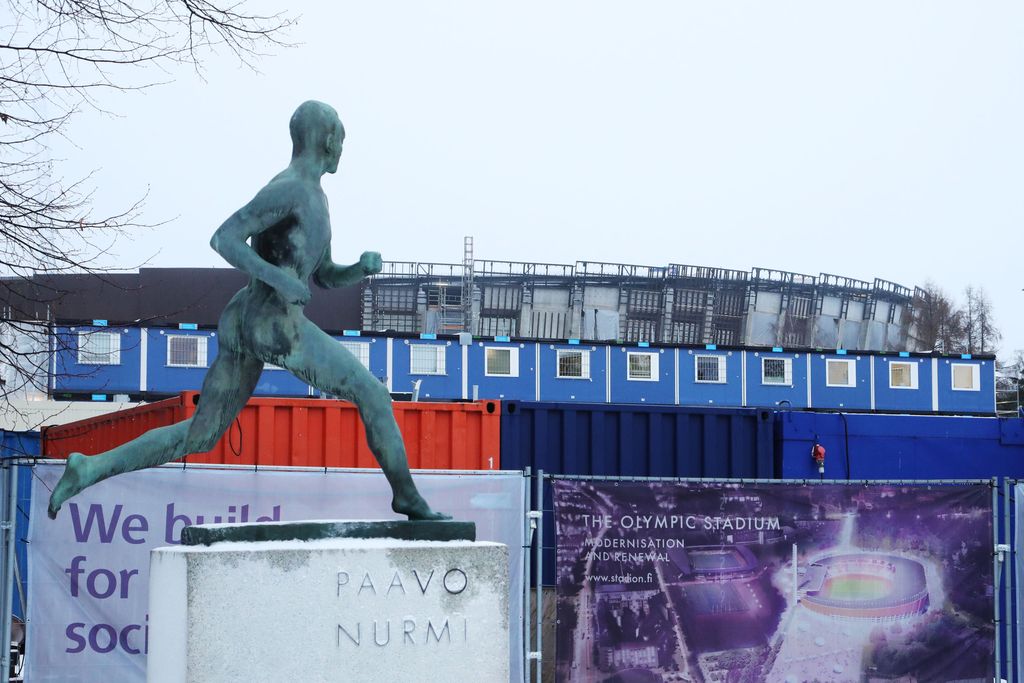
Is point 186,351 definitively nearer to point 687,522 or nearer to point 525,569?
point 525,569

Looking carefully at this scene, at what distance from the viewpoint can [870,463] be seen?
19.1 meters

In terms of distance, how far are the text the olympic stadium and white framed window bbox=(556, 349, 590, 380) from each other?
19803mm

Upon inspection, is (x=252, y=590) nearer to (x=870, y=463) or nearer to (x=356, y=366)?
(x=356, y=366)

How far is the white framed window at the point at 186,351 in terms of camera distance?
29.5 m

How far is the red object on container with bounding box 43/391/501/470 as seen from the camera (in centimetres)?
1279

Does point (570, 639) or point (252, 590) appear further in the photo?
point (570, 639)

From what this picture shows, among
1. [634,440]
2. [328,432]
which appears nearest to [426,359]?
[634,440]

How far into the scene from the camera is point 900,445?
19.5m

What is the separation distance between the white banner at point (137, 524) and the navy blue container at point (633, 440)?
4051 millimetres

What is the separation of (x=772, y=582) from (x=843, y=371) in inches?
920

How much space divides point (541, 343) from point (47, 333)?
70.2 ft

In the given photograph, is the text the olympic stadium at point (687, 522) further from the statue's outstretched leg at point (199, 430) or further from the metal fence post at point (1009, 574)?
the statue's outstretched leg at point (199, 430)

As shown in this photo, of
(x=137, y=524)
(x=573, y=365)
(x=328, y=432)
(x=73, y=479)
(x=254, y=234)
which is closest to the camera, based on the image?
(x=73, y=479)

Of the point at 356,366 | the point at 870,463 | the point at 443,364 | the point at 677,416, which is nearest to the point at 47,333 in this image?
the point at 356,366
